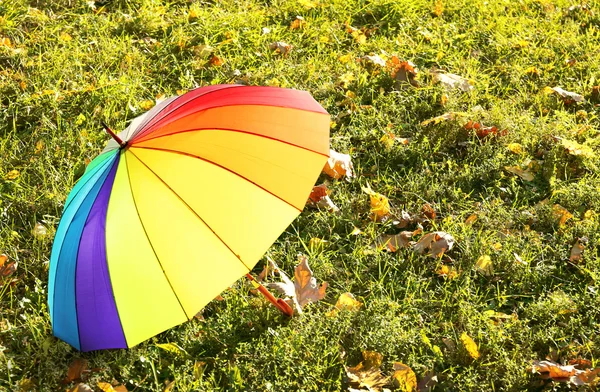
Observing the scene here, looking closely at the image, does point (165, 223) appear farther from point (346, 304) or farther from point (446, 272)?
point (446, 272)

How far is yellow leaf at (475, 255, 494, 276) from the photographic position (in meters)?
3.01

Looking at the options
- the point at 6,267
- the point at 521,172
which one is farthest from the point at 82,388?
the point at 521,172

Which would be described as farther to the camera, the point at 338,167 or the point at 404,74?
the point at 404,74

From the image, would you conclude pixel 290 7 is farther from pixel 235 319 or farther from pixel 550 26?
pixel 235 319

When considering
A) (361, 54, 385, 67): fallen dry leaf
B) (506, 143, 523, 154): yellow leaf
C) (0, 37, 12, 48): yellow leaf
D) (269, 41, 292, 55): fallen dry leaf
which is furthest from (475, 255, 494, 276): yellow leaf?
(0, 37, 12, 48): yellow leaf

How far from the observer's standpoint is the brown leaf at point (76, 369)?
2.66 m

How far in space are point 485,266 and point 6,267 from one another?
2.43 m

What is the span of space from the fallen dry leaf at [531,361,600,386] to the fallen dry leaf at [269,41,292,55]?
2741 mm

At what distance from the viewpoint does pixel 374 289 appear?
2980mm

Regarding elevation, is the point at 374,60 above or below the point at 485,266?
above

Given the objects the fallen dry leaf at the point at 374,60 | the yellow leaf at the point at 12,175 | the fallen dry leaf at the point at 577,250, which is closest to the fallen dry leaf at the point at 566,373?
the fallen dry leaf at the point at 577,250

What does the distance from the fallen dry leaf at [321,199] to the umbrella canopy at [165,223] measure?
3.23ft

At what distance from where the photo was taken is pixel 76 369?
106 inches

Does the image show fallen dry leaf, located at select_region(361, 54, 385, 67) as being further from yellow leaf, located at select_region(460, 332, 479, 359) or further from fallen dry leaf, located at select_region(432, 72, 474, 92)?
yellow leaf, located at select_region(460, 332, 479, 359)
